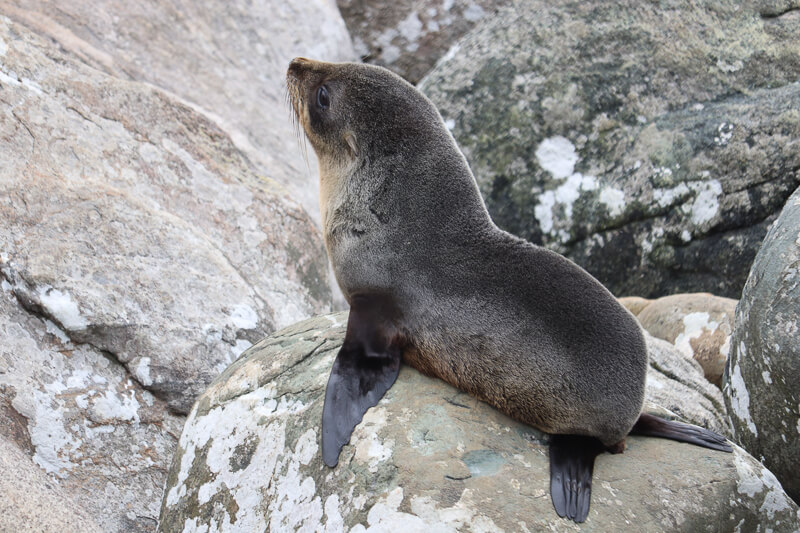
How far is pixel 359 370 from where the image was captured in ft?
11.0

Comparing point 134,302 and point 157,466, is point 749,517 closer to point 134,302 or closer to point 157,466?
point 157,466

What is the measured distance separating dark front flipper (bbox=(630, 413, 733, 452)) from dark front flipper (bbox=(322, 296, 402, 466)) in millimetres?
1154

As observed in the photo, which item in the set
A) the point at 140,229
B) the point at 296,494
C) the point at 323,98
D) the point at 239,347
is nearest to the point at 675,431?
the point at 296,494

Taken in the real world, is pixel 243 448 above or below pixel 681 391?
above

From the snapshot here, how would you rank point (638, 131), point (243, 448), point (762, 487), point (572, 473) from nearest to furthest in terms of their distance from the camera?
1. point (572, 473)
2. point (762, 487)
3. point (243, 448)
4. point (638, 131)

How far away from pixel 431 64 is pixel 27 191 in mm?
6371

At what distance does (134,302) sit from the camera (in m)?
4.20

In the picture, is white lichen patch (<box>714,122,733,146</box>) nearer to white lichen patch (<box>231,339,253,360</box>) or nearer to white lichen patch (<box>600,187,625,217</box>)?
white lichen patch (<box>600,187,625,217</box>)

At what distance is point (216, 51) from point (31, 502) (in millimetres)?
5331

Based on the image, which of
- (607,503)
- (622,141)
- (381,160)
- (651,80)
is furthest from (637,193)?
(607,503)

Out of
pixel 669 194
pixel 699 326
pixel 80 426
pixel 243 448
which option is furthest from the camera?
pixel 669 194

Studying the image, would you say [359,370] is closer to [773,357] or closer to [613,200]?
[773,357]

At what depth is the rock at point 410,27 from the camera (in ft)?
31.5

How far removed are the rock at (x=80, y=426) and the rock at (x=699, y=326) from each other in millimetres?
3646
